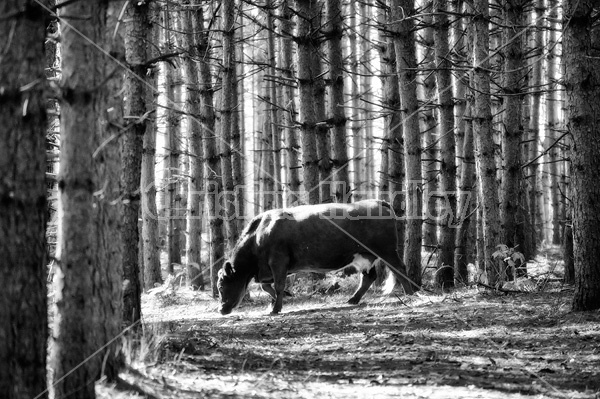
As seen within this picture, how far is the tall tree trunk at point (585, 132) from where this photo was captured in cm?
1002

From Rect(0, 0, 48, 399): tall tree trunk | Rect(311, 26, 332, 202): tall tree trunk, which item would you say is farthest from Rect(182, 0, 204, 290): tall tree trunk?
Rect(0, 0, 48, 399): tall tree trunk

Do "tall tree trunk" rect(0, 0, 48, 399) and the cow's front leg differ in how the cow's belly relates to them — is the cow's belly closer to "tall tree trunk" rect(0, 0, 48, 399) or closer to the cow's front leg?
the cow's front leg

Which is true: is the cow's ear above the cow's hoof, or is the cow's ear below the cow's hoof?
above

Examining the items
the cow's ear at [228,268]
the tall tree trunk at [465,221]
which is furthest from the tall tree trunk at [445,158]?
the cow's ear at [228,268]

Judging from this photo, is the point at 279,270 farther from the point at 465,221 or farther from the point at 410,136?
the point at 465,221

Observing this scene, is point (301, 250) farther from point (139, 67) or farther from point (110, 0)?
point (110, 0)

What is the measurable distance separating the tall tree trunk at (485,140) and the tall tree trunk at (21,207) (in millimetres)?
8837

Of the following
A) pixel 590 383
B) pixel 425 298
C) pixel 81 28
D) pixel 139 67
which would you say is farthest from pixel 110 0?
pixel 425 298

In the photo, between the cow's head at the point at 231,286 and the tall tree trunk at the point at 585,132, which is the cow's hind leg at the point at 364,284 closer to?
the cow's head at the point at 231,286

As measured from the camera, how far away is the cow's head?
50.8ft

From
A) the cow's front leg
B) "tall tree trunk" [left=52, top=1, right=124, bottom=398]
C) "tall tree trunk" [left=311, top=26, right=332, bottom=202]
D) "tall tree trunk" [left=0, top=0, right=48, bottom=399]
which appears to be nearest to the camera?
"tall tree trunk" [left=52, top=1, right=124, bottom=398]

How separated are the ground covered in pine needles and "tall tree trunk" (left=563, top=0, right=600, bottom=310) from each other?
659 millimetres

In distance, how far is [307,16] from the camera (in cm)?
1573

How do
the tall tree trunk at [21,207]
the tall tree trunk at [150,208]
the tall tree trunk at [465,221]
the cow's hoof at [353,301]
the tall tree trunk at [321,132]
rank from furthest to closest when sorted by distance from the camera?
the tall tree trunk at [150,208] → the tall tree trunk at [321,132] → the tall tree trunk at [465,221] → the cow's hoof at [353,301] → the tall tree trunk at [21,207]
